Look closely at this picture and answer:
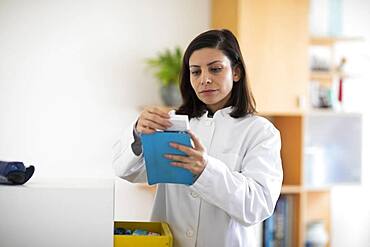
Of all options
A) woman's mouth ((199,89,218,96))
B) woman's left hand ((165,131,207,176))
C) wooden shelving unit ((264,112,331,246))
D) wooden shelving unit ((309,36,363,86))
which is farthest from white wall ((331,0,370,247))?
woman's left hand ((165,131,207,176))

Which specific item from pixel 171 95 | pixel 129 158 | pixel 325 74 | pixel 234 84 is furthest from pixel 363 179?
pixel 129 158

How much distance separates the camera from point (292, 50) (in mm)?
3502

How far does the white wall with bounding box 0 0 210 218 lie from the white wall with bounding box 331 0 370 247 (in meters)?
1.08

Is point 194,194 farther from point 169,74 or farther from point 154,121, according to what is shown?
point 169,74

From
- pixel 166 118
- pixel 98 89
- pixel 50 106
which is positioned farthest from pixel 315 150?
pixel 166 118

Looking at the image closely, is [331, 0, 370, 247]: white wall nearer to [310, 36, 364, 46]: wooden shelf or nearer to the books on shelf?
[310, 36, 364, 46]: wooden shelf

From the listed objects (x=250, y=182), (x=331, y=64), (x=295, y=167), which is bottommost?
(x=295, y=167)

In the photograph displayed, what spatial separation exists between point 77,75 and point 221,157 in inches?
86.9

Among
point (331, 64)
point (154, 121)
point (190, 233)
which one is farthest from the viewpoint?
point (331, 64)

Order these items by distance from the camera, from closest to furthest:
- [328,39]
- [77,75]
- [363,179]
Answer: [77,75] → [328,39] → [363,179]

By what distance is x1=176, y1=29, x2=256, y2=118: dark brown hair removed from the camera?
1543 millimetres

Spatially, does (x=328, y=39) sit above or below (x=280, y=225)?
above

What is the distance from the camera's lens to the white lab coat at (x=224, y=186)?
52.4 inches

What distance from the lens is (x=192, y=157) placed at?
127 cm
